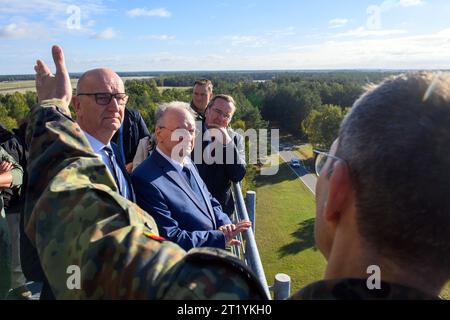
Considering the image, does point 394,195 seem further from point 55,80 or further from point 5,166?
point 5,166

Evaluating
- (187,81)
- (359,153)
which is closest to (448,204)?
(359,153)

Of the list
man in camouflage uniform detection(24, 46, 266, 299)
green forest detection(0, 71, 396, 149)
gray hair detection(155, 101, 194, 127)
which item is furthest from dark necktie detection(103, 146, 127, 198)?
green forest detection(0, 71, 396, 149)

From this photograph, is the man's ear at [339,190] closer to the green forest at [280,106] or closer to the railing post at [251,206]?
the railing post at [251,206]

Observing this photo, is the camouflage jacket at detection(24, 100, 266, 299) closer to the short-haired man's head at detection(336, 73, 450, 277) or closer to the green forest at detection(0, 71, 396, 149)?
the short-haired man's head at detection(336, 73, 450, 277)

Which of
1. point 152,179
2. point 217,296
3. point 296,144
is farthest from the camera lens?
point 296,144

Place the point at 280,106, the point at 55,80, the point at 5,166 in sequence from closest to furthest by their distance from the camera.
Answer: the point at 55,80 < the point at 5,166 < the point at 280,106

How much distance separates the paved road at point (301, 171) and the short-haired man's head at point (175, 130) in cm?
3434

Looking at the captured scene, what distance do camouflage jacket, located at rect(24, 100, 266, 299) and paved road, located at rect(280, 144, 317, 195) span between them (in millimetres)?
36628

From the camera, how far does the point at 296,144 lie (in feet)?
227

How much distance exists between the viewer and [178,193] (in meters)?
3.54

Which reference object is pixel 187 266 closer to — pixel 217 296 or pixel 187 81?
pixel 217 296

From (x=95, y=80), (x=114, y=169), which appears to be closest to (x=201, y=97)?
(x=95, y=80)

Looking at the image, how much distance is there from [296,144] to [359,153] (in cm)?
6911

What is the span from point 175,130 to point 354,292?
9.75ft
